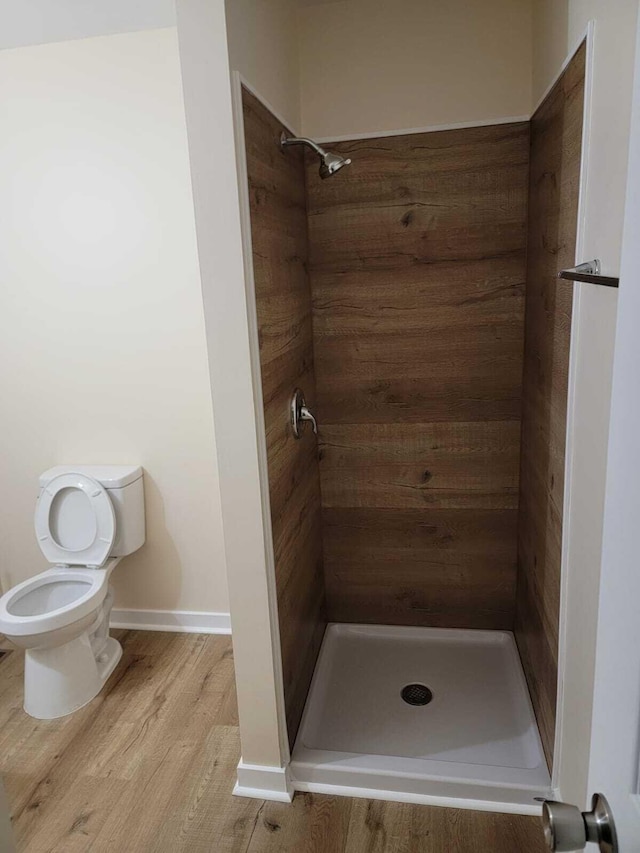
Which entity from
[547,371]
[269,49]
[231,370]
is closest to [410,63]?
[269,49]

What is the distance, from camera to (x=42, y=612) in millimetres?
2520

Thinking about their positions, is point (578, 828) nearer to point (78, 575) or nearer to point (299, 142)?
point (299, 142)

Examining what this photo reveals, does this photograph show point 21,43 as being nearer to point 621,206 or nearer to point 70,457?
point 70,457

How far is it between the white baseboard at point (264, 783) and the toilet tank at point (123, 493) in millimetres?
1106

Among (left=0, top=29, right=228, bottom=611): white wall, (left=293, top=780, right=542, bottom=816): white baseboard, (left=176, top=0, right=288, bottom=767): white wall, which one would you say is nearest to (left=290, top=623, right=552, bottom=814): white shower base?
(left=293, top=780, right=542, bottom=816): white baseboard

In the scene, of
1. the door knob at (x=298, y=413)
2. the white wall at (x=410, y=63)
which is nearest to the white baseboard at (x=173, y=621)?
the door knob at (x=298, y=413)

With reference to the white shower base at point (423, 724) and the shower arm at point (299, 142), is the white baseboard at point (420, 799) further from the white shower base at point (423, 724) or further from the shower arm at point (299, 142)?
the shower arm at point (299, 142)

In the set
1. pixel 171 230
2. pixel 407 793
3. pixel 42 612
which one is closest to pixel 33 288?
pixel 171 230

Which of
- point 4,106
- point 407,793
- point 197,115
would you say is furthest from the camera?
point 4,106

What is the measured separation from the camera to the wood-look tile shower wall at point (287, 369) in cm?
179

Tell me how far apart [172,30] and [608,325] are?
6.69 feet

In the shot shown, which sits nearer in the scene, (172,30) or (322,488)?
(172,30)

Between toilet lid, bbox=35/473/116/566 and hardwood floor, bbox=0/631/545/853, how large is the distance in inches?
21.5

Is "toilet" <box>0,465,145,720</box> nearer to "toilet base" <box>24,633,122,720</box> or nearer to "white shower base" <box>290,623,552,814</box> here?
"toilet base" <box>24,633,122,720</box>
